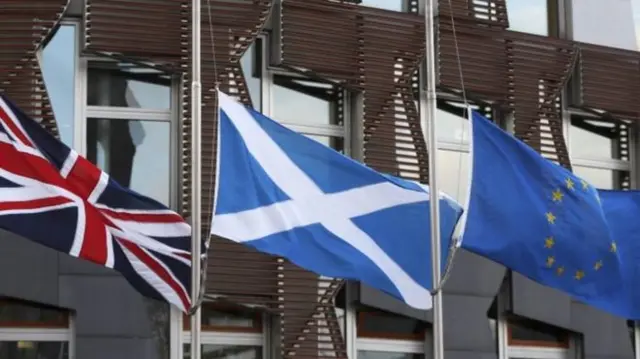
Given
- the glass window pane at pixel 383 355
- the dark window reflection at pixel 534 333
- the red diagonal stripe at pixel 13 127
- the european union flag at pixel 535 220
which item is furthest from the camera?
the dark window reflection at pixel 534 333

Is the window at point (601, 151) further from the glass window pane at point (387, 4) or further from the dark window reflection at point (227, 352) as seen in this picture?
the dark window reflection at point (227, 352)

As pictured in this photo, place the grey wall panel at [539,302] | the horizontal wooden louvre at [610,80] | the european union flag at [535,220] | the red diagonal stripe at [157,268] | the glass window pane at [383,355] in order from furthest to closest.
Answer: the horizontal wooden louvre at [610,80], the grey wall panel at [539,302], the glass window pane at [383,355], the european union flag at [535,220], the red diagonal stripe at [157,268]

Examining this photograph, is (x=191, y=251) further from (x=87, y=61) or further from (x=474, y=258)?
(x=474, y=258)

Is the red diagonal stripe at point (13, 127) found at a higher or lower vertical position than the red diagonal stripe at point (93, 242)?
higher

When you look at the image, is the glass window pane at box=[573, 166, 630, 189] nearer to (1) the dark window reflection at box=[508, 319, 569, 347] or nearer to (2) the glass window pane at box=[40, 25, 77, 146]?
(1) the dark window reflection at box=[508, 319, 569, 347]

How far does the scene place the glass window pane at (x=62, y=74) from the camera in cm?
2141

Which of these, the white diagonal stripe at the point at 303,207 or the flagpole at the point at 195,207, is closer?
the flagpole at the point at 195,207

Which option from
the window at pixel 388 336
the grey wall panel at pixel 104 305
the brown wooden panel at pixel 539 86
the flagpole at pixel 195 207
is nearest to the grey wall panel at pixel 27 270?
the grey wall panel at pixel 104 305

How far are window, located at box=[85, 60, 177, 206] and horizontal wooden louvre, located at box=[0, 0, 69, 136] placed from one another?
758 millimetres

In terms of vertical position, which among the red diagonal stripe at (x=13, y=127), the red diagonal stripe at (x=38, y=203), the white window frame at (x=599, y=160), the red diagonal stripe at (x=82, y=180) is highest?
the white window frame at (x=599, y=160)

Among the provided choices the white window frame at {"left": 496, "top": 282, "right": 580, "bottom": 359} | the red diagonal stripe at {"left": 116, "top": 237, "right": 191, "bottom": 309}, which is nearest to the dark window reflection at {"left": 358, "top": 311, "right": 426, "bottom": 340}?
the white window frame at {"left": 496, "top": 282, "right": 580, "bottom": 359}

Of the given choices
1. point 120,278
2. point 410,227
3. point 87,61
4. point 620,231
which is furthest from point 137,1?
point 620,231

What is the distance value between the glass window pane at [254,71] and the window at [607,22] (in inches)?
193

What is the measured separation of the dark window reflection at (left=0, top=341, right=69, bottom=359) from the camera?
68.2 ft
